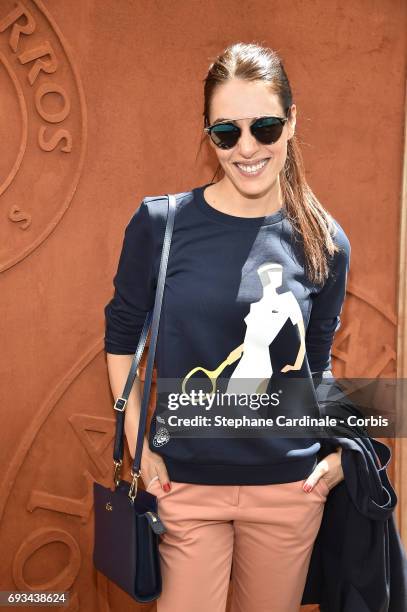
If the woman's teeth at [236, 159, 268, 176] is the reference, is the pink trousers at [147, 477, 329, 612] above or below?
below

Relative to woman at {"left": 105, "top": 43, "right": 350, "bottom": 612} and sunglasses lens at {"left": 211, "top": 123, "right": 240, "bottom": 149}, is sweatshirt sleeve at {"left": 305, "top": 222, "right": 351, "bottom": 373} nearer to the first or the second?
woman at {"left": 105, "top": 43, "right": 350, "bottom": 612}

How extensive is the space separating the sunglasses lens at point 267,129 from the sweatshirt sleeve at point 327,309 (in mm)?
382

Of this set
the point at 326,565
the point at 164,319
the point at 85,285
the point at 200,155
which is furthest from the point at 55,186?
the point at 326,565

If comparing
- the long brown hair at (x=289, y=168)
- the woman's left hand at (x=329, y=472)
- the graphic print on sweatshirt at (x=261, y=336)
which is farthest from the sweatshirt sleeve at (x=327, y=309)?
the woman's left hand at (x=329, y=472)

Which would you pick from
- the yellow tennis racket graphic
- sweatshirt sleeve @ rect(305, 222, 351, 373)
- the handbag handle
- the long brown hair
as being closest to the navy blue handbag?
the handbag handle

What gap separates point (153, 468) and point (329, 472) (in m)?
0.50

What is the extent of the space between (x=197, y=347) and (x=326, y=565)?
839 mm

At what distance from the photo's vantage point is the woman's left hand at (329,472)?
2113 millimetres

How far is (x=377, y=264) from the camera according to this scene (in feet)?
9.53

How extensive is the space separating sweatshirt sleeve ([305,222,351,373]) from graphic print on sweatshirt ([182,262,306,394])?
0.16m

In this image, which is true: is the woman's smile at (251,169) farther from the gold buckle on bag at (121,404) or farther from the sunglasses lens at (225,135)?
the gold buckle on bag at (121,404)

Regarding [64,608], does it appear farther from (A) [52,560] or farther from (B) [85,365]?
(B) [85,365]

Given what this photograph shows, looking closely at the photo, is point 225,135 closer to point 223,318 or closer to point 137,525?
point 223,318

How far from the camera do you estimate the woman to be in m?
1.99
